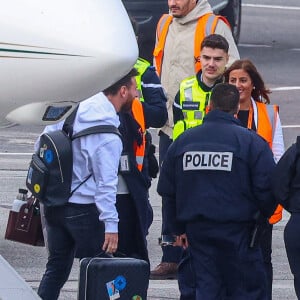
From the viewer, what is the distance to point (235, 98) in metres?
7.81

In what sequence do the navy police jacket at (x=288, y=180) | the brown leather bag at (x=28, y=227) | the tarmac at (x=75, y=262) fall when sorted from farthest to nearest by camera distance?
the tarmac at (x=75, y=262), the brown leather bag at (x=28, y=227), the navy police jacket at (x=288, y=180)

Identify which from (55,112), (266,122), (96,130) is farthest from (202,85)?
(55,112)

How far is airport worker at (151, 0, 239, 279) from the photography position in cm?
966

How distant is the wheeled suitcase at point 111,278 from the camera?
710 centimetres

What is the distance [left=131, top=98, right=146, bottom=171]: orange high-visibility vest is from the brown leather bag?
76cm

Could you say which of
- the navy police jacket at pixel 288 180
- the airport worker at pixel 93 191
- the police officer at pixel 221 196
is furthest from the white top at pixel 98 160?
the navy police jacket at pixel 288 180

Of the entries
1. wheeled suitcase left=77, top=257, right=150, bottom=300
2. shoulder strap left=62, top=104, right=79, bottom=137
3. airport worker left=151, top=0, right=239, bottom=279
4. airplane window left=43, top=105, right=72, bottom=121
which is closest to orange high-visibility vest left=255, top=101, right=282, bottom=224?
airport worker left=151, top=0, right=239, bottom=279

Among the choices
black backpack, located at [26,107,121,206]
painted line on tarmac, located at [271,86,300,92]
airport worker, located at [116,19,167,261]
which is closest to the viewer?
black backpack, located at [26,107,121,206]

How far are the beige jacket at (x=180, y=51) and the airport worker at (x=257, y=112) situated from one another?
3.18 ft

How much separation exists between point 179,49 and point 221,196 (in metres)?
2.31

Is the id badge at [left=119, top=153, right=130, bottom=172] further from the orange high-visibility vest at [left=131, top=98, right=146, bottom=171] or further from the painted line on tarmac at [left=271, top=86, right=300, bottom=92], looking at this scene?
the painted line on tarmac at [left=271, top=86, right=300, bottom=92]

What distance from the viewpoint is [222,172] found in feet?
25.0

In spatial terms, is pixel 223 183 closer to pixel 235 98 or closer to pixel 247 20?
pixel 235 98

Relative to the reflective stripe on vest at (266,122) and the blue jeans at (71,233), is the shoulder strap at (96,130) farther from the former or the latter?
the reflective stripe on vest at (266,122)
